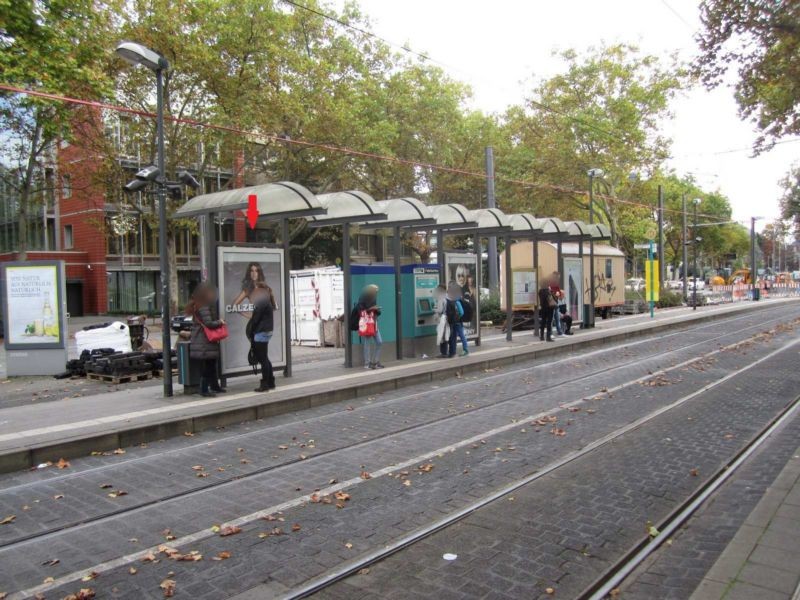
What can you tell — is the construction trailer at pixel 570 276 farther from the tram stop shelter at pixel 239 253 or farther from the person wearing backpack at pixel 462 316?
the tram stop shelter at pixel 239 253

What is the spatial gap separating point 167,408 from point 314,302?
31.7 ft

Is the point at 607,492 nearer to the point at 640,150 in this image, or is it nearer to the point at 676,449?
the point at 676,449

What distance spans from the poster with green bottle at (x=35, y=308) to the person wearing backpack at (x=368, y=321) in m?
6.33

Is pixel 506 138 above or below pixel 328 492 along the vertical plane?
above

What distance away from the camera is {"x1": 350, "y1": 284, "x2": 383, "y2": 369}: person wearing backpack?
12477 millimetres

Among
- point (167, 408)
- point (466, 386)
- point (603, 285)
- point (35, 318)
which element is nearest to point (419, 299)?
point (466, 386)

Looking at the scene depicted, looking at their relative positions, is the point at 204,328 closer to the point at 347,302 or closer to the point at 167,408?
the point at 167,408

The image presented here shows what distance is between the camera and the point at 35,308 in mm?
13125

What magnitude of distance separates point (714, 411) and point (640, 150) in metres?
27.9

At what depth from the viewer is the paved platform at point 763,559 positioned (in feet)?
11.1

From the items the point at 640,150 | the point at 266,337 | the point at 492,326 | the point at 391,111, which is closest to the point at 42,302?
the point at 266,337

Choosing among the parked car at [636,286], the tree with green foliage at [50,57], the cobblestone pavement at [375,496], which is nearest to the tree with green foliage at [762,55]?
the cobblestone pavement at [375,496]

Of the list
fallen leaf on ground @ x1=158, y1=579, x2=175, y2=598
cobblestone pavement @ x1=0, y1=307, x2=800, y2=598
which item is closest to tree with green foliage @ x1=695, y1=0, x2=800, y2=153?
cobblestone pavement @ x1=0, y1=307, x2=800, y2=598

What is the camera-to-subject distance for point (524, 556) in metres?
4.09
